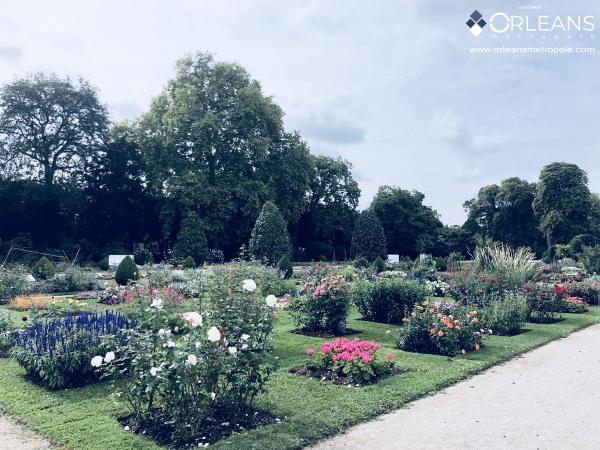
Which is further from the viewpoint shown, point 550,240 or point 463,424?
point 550,240

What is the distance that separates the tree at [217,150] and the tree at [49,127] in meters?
4.66

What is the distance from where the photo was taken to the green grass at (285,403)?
4.45 metres

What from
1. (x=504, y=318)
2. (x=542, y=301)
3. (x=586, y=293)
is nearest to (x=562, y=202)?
(x=586, y=293)

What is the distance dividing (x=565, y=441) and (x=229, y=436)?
2944 millimetres

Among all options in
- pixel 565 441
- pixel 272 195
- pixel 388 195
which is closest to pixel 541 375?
pixel 565 441

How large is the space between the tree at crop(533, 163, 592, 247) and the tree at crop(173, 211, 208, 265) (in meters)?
29.1

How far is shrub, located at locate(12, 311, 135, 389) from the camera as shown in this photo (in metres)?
6.05

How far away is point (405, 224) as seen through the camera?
144 feet

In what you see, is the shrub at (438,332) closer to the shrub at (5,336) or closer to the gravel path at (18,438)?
the gravel path at (18,438)

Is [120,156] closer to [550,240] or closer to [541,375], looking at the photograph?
[541,375]

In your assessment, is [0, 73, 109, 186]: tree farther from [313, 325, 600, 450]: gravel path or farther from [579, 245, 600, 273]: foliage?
[313, 325, 600, 450]: gravel path

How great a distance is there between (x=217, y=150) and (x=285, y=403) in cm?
2621

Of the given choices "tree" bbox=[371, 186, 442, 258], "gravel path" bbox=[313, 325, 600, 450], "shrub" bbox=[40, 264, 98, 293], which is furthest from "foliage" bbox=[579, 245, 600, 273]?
"tree" bbox=[371, 186, 442, 258]

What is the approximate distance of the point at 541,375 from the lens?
6.81 metres
